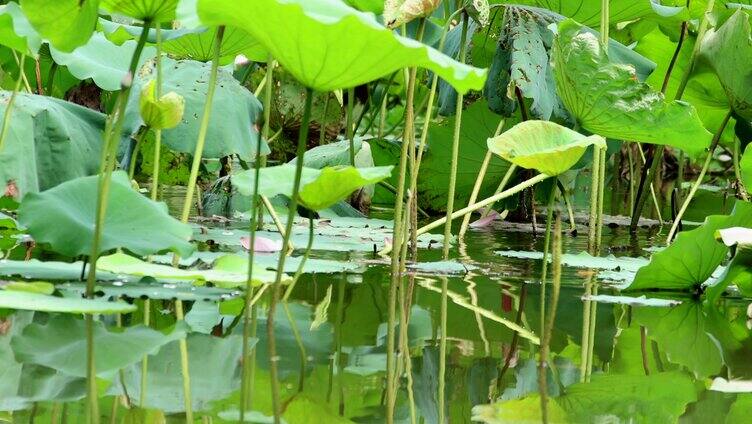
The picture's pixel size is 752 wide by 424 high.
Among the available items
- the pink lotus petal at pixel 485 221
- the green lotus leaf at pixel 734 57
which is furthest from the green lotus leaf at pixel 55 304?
the pink lotus petal at pixel 485 221

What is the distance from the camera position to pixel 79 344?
4.03ft

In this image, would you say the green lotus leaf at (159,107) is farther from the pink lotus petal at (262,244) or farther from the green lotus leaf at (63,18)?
the pink lotus petal at (262,244)

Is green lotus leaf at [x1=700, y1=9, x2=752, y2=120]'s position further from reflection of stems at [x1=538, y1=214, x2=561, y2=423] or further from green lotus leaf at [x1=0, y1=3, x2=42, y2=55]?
green lotus leaf at [x1=0, y1=3, x2=42, y2=55]

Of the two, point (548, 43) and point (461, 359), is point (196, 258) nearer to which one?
point (461, 359)

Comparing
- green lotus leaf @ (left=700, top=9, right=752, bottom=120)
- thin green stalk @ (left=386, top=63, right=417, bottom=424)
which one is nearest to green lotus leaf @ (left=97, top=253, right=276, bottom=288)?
thin green stalk @ (left=386, top=63, right=417, bottom=424)

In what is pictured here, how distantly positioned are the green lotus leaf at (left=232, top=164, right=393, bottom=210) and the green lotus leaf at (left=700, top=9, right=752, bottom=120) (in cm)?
121

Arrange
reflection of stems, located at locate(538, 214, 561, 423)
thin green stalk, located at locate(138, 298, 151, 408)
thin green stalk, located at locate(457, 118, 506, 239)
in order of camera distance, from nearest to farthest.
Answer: thin green stalk, located at locate(138, 298, 151, 408), reflection of stems, located at locate(538, 214, 561, 423), thin green stalk, located at locate(457, 118, 506, 239)

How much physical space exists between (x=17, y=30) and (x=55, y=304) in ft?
1.54

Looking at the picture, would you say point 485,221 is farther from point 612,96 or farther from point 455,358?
point 455,358

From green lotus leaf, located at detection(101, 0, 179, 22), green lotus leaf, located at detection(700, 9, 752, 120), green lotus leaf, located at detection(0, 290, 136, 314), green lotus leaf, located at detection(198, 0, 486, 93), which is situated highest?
green lotus leaf, located at detection(700, 9, 752, 120)

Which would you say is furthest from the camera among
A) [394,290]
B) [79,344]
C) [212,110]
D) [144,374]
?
[212,110]

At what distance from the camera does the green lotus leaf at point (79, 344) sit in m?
1.13

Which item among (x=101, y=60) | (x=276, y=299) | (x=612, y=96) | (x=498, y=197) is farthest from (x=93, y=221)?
(x=612, y=96)

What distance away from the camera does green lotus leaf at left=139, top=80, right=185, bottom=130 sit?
1657mm
